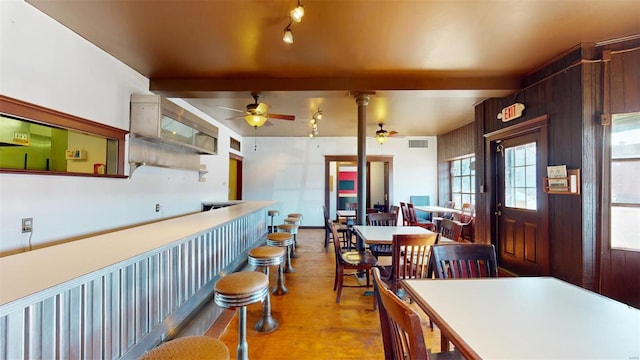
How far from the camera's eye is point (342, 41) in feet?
8.93

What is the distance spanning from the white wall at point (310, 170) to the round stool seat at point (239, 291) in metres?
6.02

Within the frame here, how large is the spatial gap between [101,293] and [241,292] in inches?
27.8

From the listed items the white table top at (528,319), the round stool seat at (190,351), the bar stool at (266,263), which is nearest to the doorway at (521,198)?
the white table top at (528,319)

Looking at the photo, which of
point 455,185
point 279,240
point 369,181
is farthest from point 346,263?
point 369,181

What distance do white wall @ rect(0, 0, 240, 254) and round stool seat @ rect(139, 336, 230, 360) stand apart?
72.2 inches

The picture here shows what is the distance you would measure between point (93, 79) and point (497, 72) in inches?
188

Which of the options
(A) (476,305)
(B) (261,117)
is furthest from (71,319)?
(B) (261,117)

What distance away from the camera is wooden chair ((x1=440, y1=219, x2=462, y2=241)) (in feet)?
9.56

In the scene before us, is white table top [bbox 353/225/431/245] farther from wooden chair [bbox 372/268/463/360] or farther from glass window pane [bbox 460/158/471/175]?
glass window pane [bbox 460/158/471/175]

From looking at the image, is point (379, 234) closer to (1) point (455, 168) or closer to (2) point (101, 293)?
(2) point (101, 293)

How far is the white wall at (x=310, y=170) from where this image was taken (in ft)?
25.7

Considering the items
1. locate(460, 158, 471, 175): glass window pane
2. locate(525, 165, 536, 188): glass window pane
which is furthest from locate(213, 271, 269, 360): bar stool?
locate(460, 158, 471, 175): glass window pane

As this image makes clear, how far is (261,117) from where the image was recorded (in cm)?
364

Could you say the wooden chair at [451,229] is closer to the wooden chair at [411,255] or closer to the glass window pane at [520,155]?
the wooden chair at [411,255]
